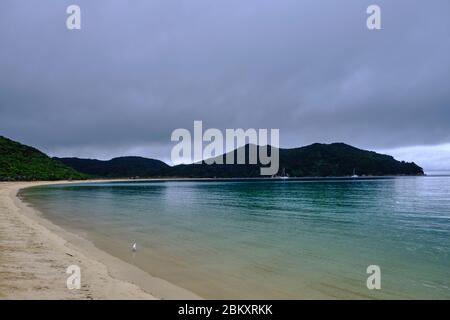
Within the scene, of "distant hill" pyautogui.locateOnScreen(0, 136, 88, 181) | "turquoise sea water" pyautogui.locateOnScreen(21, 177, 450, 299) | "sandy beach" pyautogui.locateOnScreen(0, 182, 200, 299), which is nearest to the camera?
"sandy beach" pyautogui.locateOnScreen(0, 182, 200, 299)

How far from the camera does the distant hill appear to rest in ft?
434

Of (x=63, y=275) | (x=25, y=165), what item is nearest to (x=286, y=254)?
(x=63, y=275)

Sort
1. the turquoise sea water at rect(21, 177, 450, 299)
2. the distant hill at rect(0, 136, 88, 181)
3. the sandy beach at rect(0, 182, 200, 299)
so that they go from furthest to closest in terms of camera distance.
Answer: the distant hill at rect(0, 136, 88, 181) → the turquoise sea water at rect(21, 177, 450, 299) → the sandy beach at rect(0, 182, 200, 299)

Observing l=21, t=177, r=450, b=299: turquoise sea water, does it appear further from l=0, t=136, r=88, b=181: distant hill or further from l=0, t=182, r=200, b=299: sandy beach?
l=0, t=136, r=88, b=181: distant hill

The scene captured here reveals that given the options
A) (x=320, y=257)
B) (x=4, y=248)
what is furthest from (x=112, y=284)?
(x=320, y=257)

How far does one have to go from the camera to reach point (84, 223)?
2694 centimetres

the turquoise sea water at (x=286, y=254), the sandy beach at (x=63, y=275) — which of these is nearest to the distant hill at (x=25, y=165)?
the turquoise sea water at (x=286, y=254)

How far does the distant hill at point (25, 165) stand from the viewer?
132 metres

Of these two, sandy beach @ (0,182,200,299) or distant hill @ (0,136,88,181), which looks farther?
distant hill @ (0,136,88,181)

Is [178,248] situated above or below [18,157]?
below

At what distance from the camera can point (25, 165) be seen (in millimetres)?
148000

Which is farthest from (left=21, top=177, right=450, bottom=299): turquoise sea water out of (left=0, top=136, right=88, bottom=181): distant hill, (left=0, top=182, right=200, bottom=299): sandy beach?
(left=0, top=136, right=88, bottom=181): distant hill
